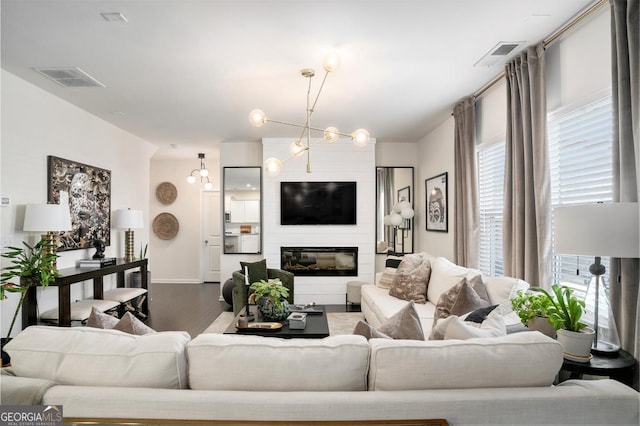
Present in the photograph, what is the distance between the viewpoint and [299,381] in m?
1.26

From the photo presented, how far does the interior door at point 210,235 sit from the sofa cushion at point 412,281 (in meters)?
4.76

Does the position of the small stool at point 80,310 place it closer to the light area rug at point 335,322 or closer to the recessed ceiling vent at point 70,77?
the light area rug at point 335,322

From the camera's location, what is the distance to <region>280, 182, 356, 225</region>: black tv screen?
577 centimetres

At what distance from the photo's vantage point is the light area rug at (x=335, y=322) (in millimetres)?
4300

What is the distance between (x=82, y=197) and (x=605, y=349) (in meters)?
5.22

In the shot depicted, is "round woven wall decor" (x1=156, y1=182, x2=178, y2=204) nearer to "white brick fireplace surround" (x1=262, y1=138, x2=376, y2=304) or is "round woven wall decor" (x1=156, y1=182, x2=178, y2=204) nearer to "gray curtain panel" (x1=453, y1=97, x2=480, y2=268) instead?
"white brick fireplace surround" (x1=262, y1=138, x2=376, y2=304)

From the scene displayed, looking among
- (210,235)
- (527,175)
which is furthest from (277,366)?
(210,235)

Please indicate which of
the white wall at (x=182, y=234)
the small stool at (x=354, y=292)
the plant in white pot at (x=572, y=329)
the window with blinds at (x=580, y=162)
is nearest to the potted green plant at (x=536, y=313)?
the plant in white pot at (x=572, y=329)

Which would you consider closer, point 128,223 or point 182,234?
point 128,223

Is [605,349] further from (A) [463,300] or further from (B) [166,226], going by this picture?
(B) [166,226]

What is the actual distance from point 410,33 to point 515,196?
5.19 ft

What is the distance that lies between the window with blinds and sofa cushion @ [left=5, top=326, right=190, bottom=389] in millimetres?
2476

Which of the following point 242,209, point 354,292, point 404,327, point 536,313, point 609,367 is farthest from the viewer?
point 242,209

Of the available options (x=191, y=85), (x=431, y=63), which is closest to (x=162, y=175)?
(x=191, y=85)
